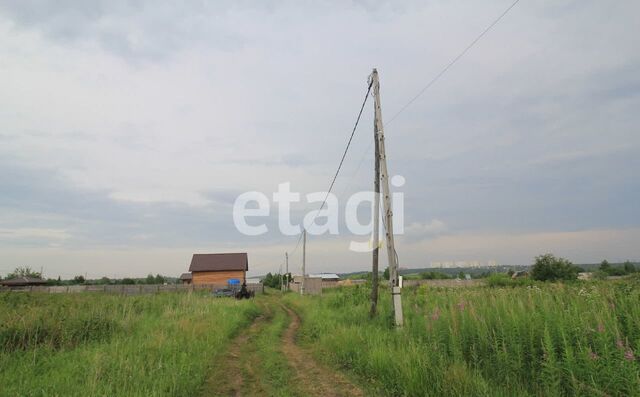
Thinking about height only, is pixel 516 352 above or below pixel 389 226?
below

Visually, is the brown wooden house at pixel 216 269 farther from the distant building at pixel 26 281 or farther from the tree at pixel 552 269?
the tree at pixel 552 269

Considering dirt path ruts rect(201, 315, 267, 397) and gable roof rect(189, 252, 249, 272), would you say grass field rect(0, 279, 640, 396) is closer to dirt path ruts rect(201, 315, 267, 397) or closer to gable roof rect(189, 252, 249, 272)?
dirt path ruts rect(201, 315, 267, 397)

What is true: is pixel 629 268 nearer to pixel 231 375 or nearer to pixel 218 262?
pixel 218 262

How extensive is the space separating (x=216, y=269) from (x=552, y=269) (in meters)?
46.9

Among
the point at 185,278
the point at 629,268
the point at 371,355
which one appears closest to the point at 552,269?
the point at 629,268

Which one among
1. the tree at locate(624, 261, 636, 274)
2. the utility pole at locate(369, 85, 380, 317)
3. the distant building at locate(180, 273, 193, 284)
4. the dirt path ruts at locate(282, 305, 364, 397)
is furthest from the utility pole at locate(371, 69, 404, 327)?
the distant building at locate(180, 273, 193, 284)

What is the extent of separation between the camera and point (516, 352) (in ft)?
19.0

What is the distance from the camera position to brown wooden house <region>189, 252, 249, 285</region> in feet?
192

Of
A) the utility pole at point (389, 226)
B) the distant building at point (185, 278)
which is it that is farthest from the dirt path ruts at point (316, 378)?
the distant building at point (185, 278)

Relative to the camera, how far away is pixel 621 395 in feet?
13.8

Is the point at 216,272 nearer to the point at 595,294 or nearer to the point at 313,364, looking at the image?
the point at 313,364

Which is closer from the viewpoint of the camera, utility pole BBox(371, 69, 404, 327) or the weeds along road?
the weeds along road

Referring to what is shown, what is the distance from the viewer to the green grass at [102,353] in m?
6.22

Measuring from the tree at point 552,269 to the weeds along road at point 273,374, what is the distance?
4737 cm
